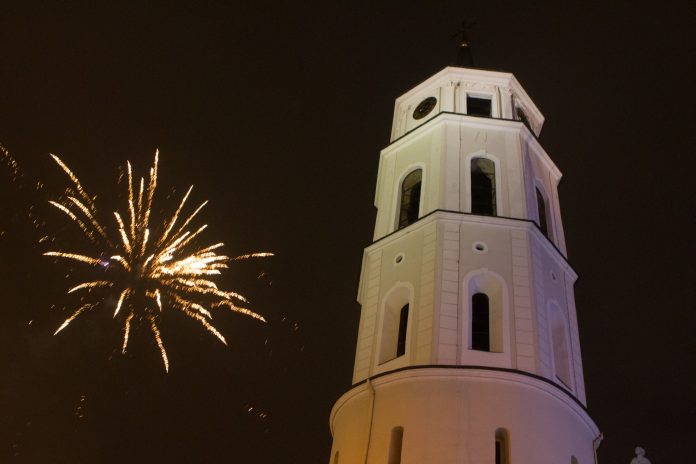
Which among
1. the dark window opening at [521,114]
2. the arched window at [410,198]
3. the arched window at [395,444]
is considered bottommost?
the arched window at [395,444]

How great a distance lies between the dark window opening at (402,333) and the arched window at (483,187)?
3.96 m

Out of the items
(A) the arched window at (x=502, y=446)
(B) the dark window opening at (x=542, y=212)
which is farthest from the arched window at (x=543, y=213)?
(A) the arched window at (x=502, y=446)

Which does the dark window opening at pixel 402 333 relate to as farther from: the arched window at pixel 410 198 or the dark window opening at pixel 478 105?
the dark window opening at pixel 478 105

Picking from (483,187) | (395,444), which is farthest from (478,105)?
(395,444)

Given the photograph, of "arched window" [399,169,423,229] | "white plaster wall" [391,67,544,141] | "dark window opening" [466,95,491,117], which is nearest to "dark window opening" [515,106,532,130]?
"white plaster wall" [391,67,544,141]

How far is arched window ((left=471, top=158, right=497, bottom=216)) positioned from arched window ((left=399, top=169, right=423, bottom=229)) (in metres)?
1.79

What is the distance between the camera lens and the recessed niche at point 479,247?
22.2 m

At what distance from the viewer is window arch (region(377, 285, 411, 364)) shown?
69.8 feet

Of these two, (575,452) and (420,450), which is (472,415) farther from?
(575,452)

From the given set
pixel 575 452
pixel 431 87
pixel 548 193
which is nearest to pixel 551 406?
pixel 575 452

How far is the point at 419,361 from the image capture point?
19.6m

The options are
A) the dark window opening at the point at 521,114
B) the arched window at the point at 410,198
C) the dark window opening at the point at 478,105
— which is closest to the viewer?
the arched window at the point at 410,198

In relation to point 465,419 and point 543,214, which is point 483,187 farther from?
point 465,419

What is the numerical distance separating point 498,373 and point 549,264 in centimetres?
560
